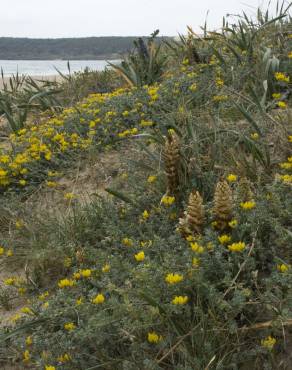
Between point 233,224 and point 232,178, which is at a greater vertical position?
point 232,178

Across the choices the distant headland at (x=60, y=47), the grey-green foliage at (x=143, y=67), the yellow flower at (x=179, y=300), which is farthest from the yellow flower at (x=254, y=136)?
the distant headland at (x=60, y=47)

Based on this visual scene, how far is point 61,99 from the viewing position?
7.49m

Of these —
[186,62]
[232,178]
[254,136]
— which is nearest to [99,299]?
[232,178]

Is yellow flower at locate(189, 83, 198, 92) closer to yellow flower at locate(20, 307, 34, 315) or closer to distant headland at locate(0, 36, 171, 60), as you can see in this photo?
yellow flower at locate(20, 307, 34, 315)

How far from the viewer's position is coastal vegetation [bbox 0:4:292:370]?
2.21m

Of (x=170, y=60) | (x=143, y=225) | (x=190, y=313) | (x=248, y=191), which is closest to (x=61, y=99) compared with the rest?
(x=170, y=60)

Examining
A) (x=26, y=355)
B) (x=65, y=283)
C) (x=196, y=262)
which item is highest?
(x=196, y=262)

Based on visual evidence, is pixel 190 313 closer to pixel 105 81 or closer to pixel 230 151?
pixel 230 151

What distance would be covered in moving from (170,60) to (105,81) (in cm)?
130

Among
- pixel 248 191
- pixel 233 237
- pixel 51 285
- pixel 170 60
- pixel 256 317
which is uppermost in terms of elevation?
pixel 170 60

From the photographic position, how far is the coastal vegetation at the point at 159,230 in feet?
7.25

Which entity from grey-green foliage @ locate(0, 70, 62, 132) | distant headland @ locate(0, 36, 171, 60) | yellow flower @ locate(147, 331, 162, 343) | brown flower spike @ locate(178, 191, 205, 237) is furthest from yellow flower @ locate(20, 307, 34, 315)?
distant headland @ locate(0, 36, 171, 60)

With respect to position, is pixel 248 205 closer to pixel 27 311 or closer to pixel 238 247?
pixel 238 247

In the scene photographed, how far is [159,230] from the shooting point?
3076 millimetres
